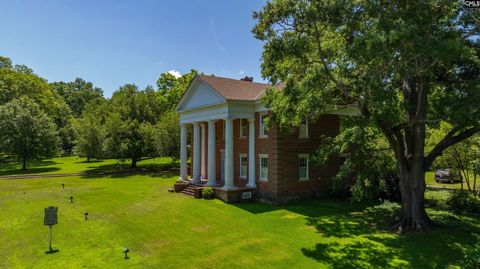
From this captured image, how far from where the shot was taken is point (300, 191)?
2133cm

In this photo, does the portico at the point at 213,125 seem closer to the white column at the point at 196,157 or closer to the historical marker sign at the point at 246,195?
the white column at the point at 196,157

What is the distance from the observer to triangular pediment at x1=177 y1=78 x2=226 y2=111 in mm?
22498

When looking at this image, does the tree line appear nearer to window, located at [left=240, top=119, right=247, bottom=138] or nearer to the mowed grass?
window, located at [left=240, top=119, right=247, bottom=138]

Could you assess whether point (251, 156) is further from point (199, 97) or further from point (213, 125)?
point (199, 97)

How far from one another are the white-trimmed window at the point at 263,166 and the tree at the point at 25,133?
107ft

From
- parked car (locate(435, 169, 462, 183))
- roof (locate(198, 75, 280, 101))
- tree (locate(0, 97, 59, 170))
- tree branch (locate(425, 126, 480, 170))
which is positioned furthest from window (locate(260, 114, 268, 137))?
tree (locate(0, 97, 59, 170))

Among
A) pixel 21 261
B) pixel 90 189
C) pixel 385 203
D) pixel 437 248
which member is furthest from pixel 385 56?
pixel 90 189

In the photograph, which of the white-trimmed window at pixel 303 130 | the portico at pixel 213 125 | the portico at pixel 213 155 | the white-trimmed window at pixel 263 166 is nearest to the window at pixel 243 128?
the portico at pixel 213 125

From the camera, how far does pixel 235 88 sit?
77.0 feet

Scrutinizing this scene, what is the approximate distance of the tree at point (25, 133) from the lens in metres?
38.3

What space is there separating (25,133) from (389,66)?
141 ft

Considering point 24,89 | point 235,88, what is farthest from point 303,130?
point 24,89

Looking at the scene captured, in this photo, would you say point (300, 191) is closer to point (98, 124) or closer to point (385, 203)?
point (385, 203)

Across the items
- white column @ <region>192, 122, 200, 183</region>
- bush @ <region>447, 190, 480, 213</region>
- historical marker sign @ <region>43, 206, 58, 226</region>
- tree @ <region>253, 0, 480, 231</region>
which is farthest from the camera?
white column @ <region>192, 122, 200, 183</region>
